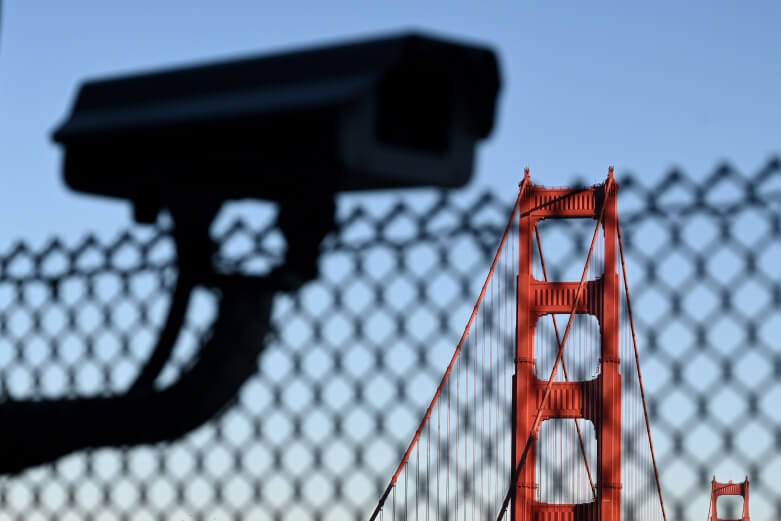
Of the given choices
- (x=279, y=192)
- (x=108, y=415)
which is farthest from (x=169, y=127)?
(x=108, y=415)

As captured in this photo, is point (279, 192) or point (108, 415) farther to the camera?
point (108, 415)

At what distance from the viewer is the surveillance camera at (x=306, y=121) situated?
4.69ft

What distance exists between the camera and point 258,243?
232cm

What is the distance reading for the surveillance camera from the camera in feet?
4.69

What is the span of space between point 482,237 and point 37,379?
4.18ft

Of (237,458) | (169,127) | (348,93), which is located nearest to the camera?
(348,93)

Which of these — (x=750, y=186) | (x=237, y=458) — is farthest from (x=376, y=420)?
(x=750, y=186)

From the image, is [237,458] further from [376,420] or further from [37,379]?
[37,379]

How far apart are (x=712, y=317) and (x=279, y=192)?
802 mm

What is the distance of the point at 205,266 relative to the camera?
6.27ft

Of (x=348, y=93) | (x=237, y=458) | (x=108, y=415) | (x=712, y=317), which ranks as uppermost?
(x=348, y=93)

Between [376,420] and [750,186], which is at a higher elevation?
[750,186]

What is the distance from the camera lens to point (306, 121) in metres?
1.47

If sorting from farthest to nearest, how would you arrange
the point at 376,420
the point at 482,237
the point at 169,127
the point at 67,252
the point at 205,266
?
the point at 67,252, the point at 376,420, the point at 482,237, the point at 205,266, the point at 169,127
